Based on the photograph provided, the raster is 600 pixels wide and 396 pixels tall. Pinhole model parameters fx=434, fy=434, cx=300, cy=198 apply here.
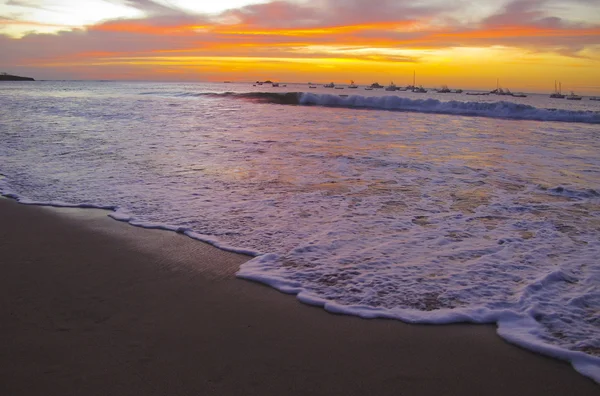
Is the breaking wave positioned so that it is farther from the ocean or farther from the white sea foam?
the ocean

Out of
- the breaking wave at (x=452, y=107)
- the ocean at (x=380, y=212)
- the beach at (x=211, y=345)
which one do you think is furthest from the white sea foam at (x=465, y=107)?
the beach at (x=211, y=345)

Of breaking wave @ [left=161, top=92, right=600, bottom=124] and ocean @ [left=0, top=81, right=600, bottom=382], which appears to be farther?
breaking wave @ [left=161, top=92, right=600, bottom=124]

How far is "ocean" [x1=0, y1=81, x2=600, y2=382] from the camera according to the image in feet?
11.0

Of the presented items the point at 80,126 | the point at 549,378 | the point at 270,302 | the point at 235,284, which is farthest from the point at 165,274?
the point at 80,126

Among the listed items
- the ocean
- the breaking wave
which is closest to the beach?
the ocean

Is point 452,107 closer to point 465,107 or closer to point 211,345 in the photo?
point 465,107

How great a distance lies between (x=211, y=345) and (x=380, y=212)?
3452mm

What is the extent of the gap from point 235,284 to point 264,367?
1.24m

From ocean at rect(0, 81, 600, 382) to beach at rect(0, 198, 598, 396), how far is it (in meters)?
0.23

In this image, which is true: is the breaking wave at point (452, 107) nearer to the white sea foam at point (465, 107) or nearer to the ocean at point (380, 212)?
the white sea foam at point (465, 107)

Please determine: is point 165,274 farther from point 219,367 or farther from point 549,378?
point 549,378

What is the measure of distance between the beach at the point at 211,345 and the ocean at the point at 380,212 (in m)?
0.23

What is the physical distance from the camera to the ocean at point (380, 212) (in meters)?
3.37

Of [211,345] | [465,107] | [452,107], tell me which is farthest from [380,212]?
[465,107]
